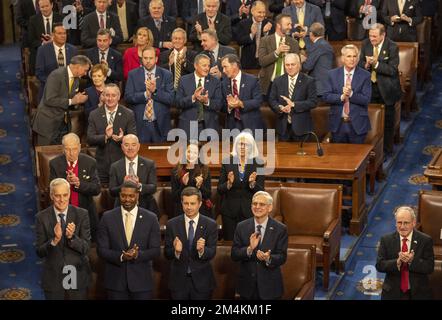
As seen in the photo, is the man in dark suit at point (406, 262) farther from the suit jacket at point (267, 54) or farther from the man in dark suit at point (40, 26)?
the man in dark suit at point (40, 26)

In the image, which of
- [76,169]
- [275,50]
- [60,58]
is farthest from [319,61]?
[76,169]

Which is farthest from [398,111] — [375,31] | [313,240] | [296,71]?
[313,240]

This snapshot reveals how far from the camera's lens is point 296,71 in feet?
33.8

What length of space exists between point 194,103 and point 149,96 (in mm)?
405

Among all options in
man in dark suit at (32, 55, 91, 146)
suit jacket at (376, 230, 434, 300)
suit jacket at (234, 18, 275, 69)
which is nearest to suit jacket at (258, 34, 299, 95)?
suit jacket at (234, 18, 275, 69)

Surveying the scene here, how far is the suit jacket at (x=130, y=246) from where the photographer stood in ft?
27.1

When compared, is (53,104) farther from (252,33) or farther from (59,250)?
(59,250)

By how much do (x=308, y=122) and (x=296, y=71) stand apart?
50 centimetres

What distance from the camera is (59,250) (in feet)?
26.9

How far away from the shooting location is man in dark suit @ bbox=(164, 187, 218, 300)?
828 centimetres

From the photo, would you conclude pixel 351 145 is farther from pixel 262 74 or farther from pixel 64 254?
pixel 64 254

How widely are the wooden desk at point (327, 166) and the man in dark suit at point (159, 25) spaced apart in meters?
1.89


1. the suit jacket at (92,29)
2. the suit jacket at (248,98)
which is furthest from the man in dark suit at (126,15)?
the suit jacket at (248,98)

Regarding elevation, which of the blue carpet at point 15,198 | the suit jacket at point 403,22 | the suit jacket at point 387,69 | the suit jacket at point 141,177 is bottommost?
the blue carpet at point 15,198
